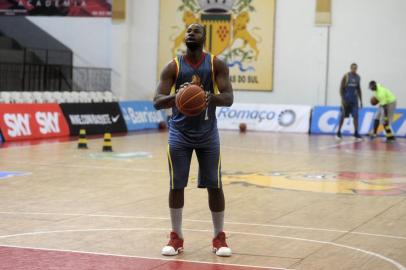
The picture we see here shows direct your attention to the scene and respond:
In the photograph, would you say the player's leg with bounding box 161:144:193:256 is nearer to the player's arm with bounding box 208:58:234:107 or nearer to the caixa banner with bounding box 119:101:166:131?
the player's arm with bounding box 208:58:234:107

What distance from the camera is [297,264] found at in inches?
299

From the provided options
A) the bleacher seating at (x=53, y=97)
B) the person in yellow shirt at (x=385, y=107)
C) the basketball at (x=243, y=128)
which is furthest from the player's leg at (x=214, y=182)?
the basketball at (x=243, y=128)

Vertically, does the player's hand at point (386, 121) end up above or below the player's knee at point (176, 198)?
below

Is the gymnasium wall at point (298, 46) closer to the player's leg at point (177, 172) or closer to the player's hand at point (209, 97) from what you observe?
the player's leg at point (177, 172)

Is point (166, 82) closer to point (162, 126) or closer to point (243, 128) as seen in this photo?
point (243, 128)

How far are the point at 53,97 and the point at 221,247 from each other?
66.7ft

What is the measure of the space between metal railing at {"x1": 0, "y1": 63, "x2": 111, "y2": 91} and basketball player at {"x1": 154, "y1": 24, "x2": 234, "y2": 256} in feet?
73.5

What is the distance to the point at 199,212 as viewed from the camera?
35.5 ft

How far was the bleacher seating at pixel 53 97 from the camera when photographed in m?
25.5

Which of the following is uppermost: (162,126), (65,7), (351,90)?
(65,7)

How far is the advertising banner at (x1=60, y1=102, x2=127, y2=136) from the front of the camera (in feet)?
85.6

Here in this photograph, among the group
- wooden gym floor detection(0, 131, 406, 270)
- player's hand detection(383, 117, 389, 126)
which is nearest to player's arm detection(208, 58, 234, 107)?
wooden gym floor detection(0, 131, 406, 270)

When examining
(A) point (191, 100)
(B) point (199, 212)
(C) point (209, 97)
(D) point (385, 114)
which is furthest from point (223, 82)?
(D) point (385, 114)

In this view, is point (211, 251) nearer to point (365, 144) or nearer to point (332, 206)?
point (332, 206)
